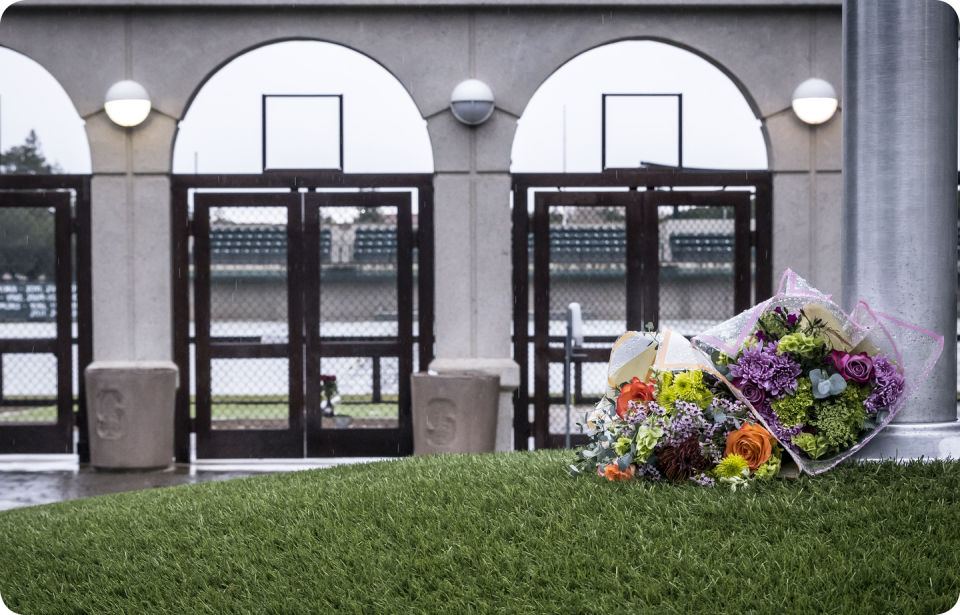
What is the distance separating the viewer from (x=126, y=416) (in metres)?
8.41

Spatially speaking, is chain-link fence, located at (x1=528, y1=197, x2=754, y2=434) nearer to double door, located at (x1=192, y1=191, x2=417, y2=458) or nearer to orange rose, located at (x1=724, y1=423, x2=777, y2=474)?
double door, located at (x1=192, y1=191, x2=417, y2=458)

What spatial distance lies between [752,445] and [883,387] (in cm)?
70

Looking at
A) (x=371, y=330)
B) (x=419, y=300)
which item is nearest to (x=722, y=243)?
(x=419, y=300)

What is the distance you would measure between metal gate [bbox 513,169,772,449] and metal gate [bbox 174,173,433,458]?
1.18 m

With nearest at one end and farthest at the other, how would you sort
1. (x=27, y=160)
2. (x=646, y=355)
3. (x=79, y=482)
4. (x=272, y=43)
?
(x=646, y=355) → (x=79, y=482) → (x=272, y=43) → (x=27, y=160)

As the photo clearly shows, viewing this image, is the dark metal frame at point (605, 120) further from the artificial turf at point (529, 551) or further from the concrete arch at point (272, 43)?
the artificial turf at point (529, 551)

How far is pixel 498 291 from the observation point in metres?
8.82

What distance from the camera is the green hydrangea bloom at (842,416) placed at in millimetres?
3934

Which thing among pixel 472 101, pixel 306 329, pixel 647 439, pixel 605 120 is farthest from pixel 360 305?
pixel 647 439

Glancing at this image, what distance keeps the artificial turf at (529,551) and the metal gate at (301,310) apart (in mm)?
4487

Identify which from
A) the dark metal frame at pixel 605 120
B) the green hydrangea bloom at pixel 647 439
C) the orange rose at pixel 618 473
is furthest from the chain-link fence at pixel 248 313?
the green hydrangea bloom at pixel 647 439

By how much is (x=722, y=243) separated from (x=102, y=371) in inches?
265

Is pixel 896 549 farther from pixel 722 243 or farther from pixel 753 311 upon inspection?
pixel 722 243

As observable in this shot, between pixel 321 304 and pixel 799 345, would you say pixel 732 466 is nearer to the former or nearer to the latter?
pixel 799 345
